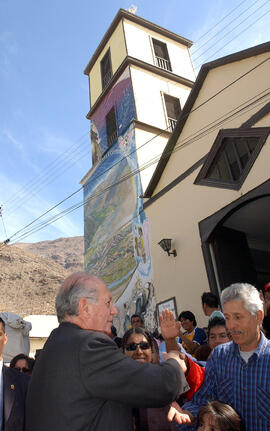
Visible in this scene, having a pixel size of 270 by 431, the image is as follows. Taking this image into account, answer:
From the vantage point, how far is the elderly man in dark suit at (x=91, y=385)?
155 cm

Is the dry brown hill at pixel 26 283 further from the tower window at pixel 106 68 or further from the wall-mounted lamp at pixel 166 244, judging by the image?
the wall-mounted lamp at pixel 166 244

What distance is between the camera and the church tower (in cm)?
1280

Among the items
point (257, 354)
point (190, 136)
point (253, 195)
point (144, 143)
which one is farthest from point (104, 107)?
point (257, 354)

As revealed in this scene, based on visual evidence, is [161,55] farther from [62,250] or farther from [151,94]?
[62,250]

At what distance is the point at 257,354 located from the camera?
2.32m

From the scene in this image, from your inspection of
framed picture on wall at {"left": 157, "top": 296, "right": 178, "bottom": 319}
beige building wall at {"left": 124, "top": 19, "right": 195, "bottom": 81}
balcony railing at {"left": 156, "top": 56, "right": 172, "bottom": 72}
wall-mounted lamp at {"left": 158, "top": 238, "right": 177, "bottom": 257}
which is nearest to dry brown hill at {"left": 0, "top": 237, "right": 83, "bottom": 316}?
balcony railing at {"left": 156, "top": 56, "right": 172, "bottom": 72}

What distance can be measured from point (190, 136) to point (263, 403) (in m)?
7.98

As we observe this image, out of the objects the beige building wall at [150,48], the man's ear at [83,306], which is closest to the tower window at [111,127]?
the beige building wall at [150,48]

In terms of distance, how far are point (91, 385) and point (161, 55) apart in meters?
20.2

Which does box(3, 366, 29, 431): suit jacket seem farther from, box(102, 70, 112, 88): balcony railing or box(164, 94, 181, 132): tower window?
box(102, 70, 112, 88): balcony railing

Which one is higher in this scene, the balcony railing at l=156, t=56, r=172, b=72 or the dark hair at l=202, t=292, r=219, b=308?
the balcony railing at l=156, t=56, r=172, b=72

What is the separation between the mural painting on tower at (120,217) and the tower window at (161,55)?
2.88 metres

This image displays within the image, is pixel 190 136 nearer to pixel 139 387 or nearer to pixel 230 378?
pixel 230 378

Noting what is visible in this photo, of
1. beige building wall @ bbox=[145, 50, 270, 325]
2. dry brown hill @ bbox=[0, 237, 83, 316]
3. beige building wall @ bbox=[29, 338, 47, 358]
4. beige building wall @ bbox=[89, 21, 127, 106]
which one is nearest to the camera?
beige building wall @ bbox=[145, 50, 270, 325]
